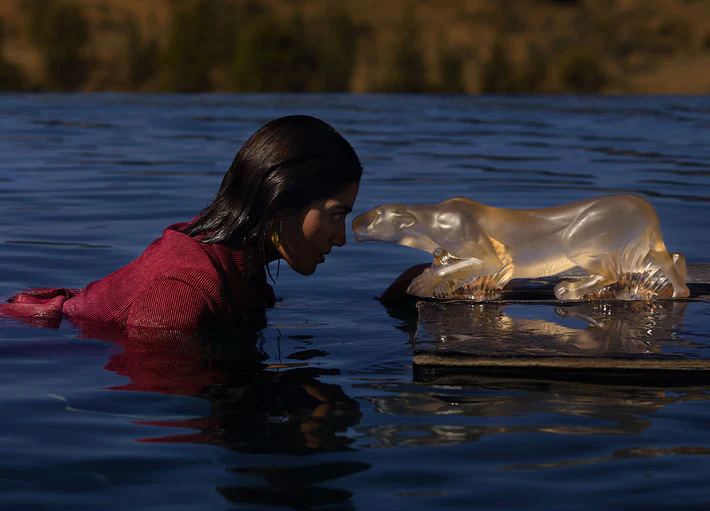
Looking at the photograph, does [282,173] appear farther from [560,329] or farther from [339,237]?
[560,329]

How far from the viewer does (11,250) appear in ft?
22.5

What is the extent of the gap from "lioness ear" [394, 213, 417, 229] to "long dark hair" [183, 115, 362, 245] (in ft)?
1.62

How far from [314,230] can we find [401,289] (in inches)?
44.1

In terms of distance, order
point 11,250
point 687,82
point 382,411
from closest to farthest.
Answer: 1. point 382,411
2. point 11,250
3. point 687,82

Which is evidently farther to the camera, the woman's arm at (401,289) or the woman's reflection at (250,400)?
the woman's arm at (401,289)

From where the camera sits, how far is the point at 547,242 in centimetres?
462

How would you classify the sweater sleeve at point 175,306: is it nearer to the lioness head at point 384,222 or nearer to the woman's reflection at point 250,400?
the woman's reflection at point 250,400

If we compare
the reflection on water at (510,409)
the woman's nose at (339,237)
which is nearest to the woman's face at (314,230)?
the woman's nose at (339,237)

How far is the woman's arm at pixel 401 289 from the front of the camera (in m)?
5.09

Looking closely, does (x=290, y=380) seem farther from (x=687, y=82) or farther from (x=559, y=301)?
(x=687, y=82)

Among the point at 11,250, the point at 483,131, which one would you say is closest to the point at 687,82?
the point at 483,131

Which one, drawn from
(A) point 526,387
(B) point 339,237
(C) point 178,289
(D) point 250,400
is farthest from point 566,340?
(C) point 178,289

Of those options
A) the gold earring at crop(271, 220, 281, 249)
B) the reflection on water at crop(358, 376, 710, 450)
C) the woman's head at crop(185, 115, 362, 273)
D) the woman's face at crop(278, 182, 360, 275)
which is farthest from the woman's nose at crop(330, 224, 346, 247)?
the reflection on water at crop(358, 376, 710, 450)

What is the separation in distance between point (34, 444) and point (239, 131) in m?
15.7
